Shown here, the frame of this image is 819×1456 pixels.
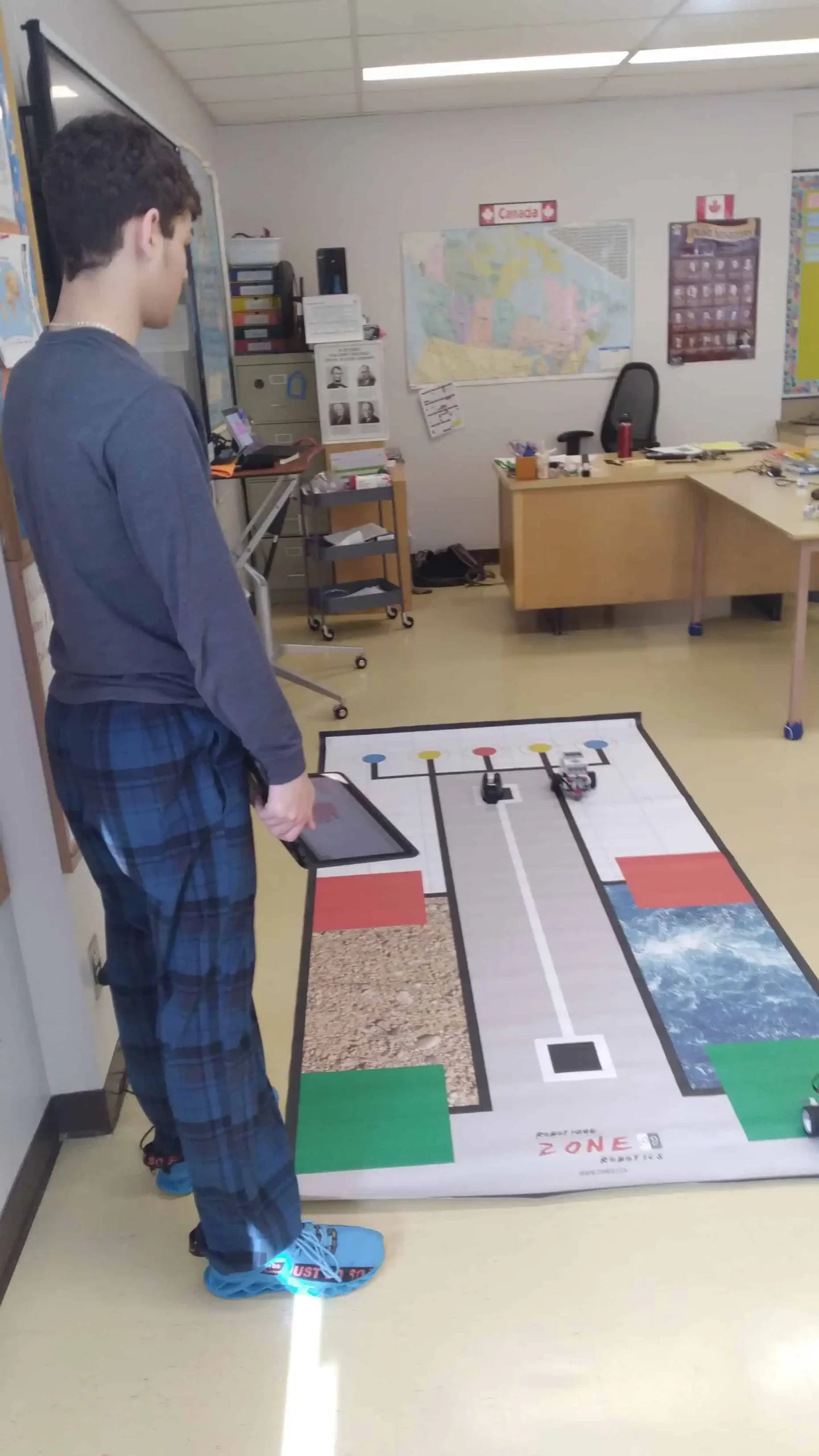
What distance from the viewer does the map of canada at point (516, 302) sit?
579 cm

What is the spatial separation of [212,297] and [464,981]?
3771 millimetres

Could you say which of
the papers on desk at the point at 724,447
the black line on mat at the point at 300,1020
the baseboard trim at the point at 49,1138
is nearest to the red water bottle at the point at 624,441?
the papers on desk at the point at 724,447

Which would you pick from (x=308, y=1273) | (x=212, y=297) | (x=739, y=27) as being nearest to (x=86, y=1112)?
(x=308, y=1273)

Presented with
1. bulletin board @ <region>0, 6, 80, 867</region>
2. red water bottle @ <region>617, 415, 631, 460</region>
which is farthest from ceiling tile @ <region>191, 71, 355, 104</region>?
bulletin board @ <region>0, 6, 80, 867</region>

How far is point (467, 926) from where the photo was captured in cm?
263

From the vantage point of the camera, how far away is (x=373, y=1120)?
2.00 metres

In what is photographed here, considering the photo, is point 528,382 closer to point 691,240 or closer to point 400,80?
point 691,240

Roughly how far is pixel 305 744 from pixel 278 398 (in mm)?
2525

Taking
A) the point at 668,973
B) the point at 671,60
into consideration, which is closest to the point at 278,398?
the point at 671,60

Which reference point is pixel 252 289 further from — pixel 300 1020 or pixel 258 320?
pixel 300 1020

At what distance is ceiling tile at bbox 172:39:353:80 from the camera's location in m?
4.12

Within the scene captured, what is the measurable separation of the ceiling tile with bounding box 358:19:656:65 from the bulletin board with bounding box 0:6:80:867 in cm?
268

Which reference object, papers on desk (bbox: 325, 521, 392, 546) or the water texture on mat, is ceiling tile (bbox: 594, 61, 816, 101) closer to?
papers on desk (bbox: 325, 521, 392, 546)

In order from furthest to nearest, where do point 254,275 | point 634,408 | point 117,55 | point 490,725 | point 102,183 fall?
1. point 634,408
2. point 254,275
3. point 490,725
4. point 117,55
5. point 102,183
